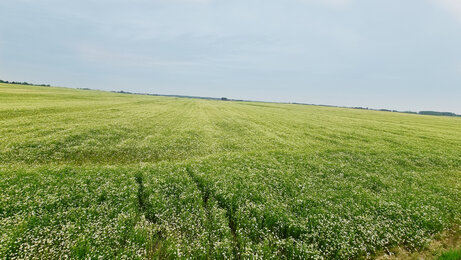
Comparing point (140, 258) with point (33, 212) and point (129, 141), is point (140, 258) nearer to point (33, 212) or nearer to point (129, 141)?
point (33, 212)

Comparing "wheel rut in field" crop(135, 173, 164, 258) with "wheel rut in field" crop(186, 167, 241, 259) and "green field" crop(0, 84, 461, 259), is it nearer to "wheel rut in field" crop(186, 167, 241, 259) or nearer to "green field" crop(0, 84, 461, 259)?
"green field" crop(0, 84, 461, 259)

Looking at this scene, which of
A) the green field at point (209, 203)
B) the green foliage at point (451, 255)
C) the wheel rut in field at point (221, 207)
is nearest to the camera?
the green field at point (209, 203)

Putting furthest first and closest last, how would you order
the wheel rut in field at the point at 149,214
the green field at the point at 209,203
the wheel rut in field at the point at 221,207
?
1. the wheel rut in field at the point at 221,207
2. the green field at the point at 209,203
3. the wheel rut in field at the point at 149,214

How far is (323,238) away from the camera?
1020 centimetres

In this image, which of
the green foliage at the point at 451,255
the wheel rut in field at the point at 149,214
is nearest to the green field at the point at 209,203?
the wheel rut in field at the point at 149,214

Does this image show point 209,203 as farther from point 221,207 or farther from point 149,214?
point 149,214

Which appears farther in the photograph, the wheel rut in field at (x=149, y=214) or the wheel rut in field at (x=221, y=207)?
the wheel rut in field at (x=221, y=207)

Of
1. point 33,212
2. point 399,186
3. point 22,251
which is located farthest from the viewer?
point 399,186

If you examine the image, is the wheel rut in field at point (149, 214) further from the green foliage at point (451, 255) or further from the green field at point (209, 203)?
the green foliage at point (451, 255)

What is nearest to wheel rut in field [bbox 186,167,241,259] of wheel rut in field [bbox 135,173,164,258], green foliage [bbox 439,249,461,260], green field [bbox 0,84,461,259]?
green field [bbox 0,84,461,259]

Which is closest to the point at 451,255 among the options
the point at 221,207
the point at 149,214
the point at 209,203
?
the point at 221,207

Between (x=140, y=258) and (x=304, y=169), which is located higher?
(x=304, y=169)

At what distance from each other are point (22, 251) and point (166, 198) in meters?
6.74

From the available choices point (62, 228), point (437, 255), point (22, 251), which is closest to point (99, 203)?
point (62, 228)
